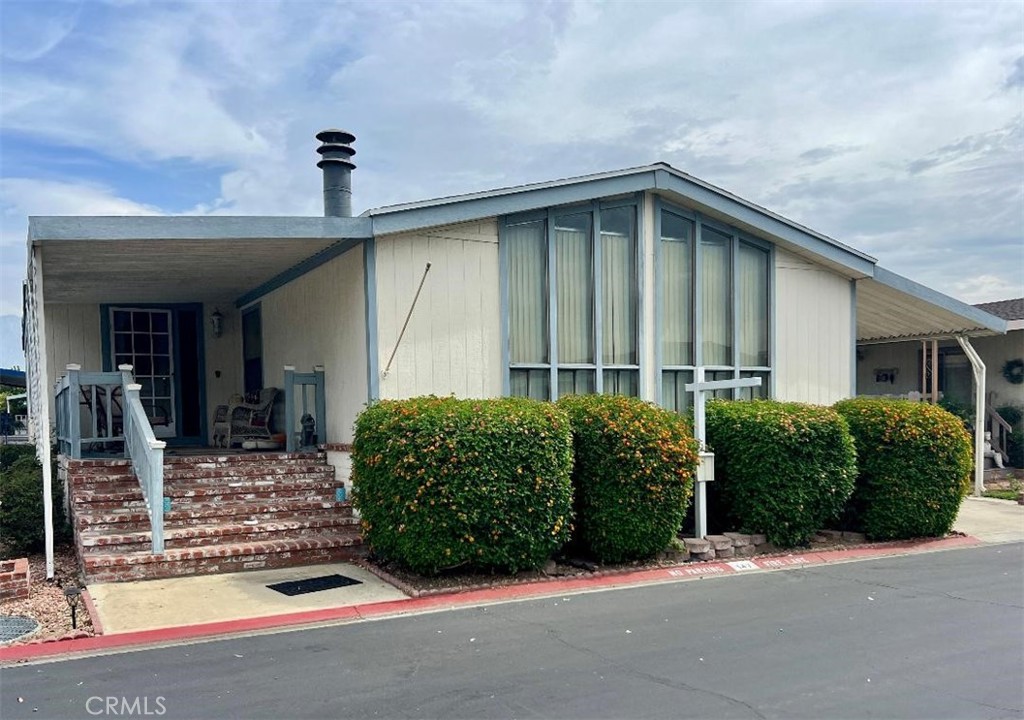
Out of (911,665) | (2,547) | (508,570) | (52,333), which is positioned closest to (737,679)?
(911,665)

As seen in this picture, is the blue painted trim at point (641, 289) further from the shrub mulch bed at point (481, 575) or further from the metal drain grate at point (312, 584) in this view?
the metal drain grate at point (312, 584)

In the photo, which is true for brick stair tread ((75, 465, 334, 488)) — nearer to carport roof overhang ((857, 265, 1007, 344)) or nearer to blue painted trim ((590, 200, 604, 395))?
blue painted trim ((590, 200, 604, 395))

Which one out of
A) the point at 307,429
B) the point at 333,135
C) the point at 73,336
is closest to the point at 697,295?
the point at 333,135

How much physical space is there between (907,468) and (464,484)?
18.8ft

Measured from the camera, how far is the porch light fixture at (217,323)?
46.1 ft

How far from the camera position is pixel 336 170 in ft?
32.6

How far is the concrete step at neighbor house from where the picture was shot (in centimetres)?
775

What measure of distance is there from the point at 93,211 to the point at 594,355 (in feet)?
19.7

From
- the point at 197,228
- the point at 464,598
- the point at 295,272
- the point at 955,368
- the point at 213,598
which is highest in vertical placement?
the point at 197,228

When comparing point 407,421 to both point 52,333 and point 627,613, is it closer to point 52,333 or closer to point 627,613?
point 627,613

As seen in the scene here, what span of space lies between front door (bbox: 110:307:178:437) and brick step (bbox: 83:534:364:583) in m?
6.70

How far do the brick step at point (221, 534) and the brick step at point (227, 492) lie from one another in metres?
0.47

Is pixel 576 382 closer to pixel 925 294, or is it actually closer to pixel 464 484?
pixel 464 484

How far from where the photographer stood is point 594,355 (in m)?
10.7
